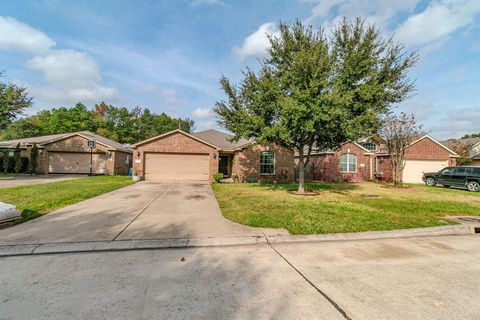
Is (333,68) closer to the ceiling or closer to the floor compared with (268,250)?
closer to the ceiling

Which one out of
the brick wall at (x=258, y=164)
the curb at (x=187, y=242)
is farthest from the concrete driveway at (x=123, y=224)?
the brick wall at (x=258, y=164)

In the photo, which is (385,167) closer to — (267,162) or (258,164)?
(267,162)

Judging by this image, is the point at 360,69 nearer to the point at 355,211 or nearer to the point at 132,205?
the point at 355,211

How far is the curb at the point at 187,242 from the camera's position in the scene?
4824mm

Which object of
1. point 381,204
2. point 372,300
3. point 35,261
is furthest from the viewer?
point 381,204

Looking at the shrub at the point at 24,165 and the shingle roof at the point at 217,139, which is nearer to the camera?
the shingle roof at the point at 217,139

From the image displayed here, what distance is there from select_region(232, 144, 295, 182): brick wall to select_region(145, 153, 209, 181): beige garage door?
2822 millimetres

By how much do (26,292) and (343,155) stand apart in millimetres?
23427

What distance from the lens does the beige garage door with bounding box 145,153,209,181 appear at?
2033cm

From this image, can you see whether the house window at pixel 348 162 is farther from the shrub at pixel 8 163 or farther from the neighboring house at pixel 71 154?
the shrub at pixel 8 163

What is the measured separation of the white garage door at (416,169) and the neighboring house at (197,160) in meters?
11.8

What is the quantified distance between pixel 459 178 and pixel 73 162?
104ft

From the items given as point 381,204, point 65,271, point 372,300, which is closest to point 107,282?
point 65,271

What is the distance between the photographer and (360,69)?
11508 millimetres
